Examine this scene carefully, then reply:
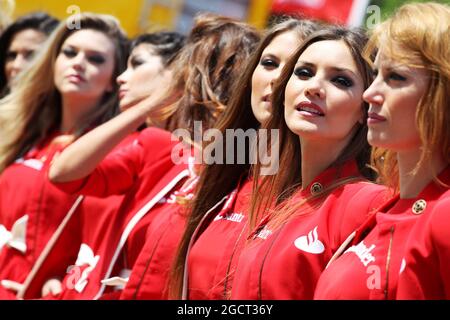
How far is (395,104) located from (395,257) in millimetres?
424

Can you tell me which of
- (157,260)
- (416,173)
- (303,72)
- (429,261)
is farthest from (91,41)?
(429,261)

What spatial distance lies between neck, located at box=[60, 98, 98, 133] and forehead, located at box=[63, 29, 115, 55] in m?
0.26

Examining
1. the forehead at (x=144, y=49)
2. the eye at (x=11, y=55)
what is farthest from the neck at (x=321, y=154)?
the eye at (x=11, y=55)

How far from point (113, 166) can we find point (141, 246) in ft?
1.28

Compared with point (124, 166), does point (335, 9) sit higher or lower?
higher

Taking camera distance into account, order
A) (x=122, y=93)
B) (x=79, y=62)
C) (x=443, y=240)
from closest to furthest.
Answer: (x=443, y=240), (x=122, y=93), (x=79, y=62)

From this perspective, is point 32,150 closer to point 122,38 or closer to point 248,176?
point 122,38

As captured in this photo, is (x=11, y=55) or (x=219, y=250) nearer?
(x=219, y=250)

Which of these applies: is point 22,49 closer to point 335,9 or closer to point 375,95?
point 335,9

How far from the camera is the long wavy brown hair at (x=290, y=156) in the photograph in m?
3.87

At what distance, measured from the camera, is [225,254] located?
4.08m

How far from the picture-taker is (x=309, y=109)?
3838 millimetres

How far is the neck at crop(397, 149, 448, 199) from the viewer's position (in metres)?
3.25

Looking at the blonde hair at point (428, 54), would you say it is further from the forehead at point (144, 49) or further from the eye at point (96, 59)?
the eye at point (96, 59)
